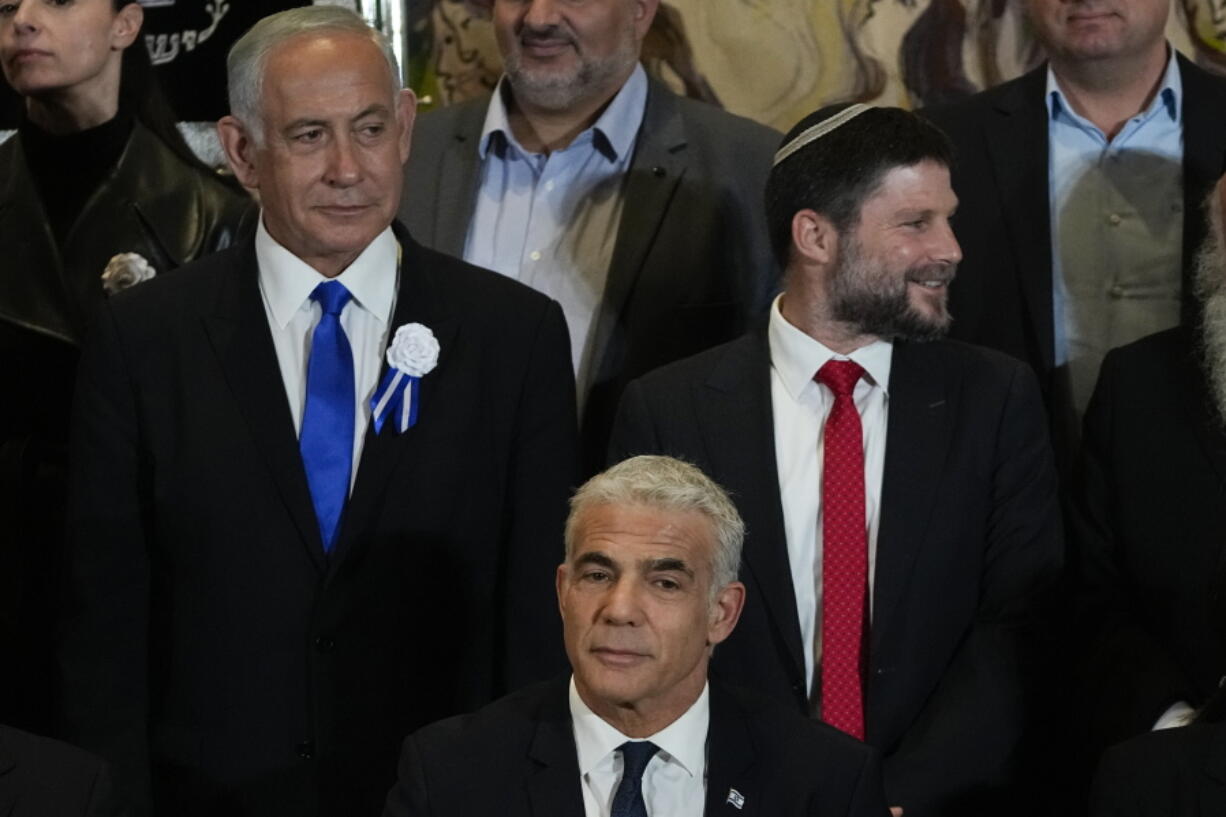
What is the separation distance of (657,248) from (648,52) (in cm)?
89

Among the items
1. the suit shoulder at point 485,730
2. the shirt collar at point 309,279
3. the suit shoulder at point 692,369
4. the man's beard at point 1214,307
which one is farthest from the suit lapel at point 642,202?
the suit shoulder at point 485,730

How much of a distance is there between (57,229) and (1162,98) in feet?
7.50

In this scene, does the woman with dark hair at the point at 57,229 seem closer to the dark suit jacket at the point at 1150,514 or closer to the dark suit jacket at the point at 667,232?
the dark suit jacket at the point at 667,232

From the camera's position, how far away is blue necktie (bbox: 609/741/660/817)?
11.6 feet

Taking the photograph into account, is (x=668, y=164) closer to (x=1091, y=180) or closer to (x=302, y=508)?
(x=1091, y=180)

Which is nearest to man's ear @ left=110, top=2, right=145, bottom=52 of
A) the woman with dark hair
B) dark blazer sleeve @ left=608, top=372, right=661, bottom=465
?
the woman with dark hair

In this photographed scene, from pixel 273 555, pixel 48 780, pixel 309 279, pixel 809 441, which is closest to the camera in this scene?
pixel 48 780

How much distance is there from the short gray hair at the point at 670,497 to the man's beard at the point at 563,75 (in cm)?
138

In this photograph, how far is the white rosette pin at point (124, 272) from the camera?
4582 millimetres

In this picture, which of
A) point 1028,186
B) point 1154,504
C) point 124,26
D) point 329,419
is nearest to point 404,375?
point 329,419

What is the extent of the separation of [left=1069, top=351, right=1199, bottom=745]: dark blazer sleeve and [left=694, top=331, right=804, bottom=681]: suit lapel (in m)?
0.55

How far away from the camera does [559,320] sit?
13.3 ft

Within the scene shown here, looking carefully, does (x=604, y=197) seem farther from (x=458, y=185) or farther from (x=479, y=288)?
(x=479, y=288)

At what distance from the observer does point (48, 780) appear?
11.3ft
